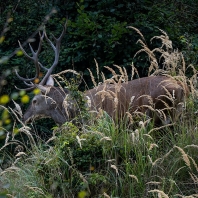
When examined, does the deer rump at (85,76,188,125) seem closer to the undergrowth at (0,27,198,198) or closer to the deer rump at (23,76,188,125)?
the deer rump at (23,76,188,125)

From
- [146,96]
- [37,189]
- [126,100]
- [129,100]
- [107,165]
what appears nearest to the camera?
[37,189]

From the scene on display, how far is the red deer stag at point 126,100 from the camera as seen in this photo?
632 centimetres

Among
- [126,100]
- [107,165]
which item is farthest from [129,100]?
[107,165]

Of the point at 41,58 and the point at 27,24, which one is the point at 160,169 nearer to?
the point at 41,58

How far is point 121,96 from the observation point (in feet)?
26.5

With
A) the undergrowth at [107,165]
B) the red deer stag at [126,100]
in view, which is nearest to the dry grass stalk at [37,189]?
the undergrowth at [107,165]

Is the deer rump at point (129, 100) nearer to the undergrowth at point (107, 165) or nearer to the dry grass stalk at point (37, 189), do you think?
the undergrowth at point (107, 165)

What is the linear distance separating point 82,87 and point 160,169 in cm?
490

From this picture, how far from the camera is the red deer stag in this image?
20.7ft

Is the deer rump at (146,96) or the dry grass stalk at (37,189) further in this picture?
the deer rump at (146,96)

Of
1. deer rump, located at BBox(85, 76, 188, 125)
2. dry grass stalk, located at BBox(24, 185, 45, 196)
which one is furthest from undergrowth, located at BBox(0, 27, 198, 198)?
deer rump, located at BBox(85, 76, 188, 125)

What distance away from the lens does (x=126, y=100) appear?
778 centimetres

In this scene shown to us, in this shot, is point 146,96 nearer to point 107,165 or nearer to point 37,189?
point 107,165

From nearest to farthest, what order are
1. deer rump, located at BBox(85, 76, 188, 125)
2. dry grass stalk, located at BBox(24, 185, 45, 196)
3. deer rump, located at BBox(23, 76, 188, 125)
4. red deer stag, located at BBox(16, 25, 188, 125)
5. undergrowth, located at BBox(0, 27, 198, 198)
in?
1. dry grass stalk, located at BBox(24, 185, 45, 196)
2. undergrowth, located at BBox(0, 27, 198, 198)
3. deer rump, located at BBox(23, 76, 188, 125)
4. red deer stag, located at BBox(16, 25, 188, 125)
5. deer rump, located at BBox(85, 76, 188, 125)
